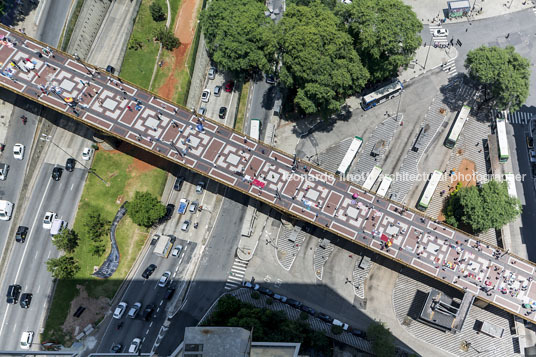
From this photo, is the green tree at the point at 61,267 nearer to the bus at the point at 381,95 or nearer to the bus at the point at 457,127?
the bus at the point at 381,95

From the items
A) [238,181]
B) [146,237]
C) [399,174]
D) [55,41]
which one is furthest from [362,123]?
[55,41]

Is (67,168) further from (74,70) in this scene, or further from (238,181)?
(238,181)

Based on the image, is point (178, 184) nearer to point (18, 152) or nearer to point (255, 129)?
point (255, 129)

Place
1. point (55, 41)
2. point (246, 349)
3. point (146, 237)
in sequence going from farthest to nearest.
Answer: point (55, 41), point (146, 237), point (246, 349)

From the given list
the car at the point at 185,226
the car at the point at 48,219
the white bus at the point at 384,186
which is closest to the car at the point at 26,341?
the car at the point at 48,219

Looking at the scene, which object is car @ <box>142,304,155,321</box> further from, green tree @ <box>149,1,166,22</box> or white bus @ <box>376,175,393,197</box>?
green tree @ <box>149,1,166,22</box>

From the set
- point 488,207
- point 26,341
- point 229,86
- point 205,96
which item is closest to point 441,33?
point 488,207
